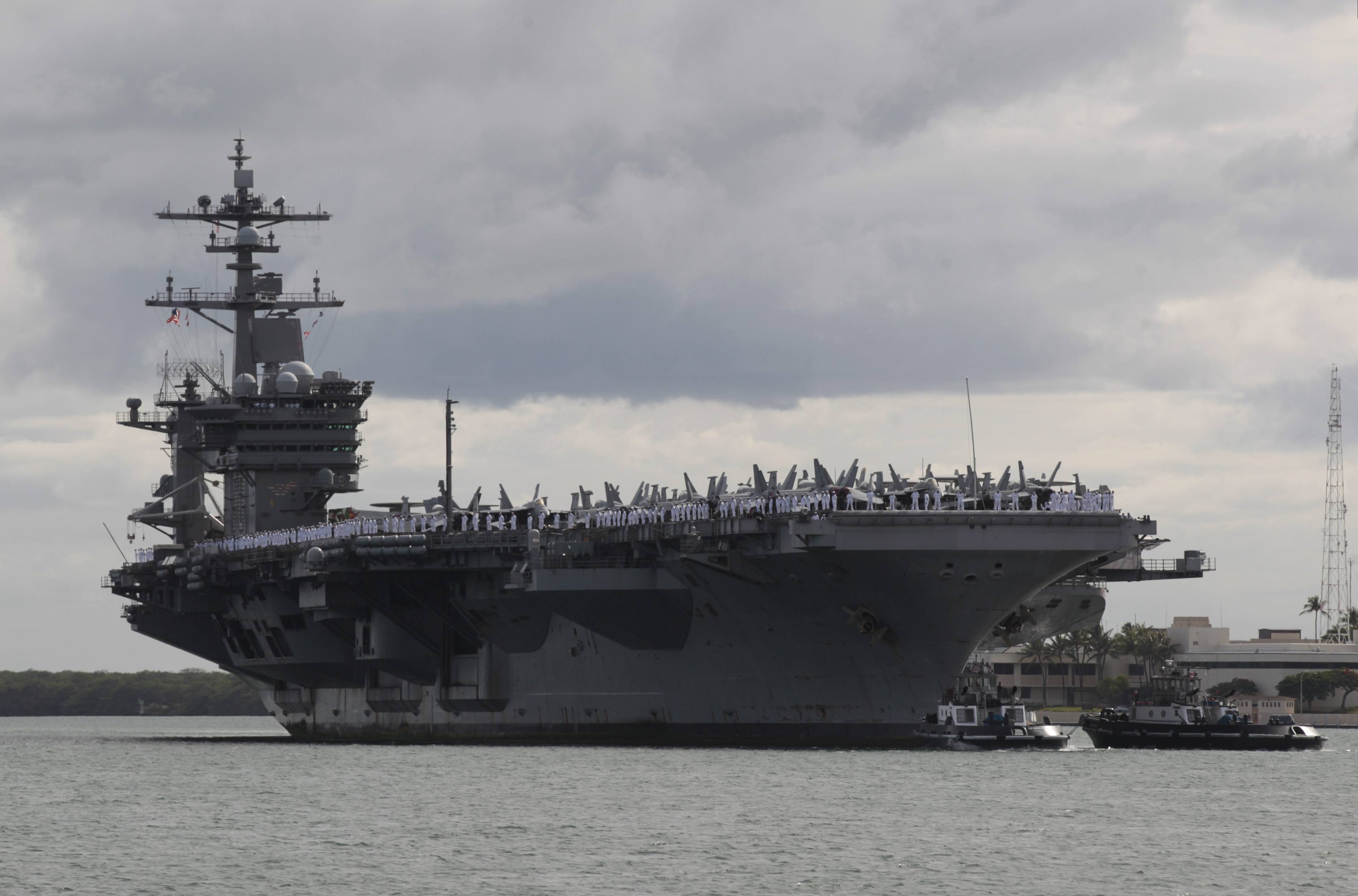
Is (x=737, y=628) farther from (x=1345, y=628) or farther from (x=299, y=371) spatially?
(x=1345, y=628)

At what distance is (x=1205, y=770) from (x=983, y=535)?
27.9 ft

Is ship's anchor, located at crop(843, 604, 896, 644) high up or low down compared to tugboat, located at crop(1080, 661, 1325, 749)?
up

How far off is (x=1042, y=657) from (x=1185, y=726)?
186ft

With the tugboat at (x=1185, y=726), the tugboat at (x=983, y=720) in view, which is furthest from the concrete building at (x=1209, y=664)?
the tugboat at (x=983, y=720)

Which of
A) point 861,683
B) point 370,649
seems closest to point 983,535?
point 861,683

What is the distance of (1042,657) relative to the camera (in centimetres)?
11012

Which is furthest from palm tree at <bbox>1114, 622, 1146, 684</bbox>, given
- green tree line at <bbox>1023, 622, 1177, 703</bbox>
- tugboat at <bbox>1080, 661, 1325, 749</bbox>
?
tugboat at <bbox>1080, 661, 1325, 749</bbox>

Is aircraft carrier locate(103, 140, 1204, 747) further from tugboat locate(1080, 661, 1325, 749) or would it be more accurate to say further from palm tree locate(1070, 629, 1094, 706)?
palm tree locate(1070, 629, 1094, 706)

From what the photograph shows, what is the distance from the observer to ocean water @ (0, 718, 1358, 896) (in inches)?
1124

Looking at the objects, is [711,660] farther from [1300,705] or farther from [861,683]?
[1300,705]

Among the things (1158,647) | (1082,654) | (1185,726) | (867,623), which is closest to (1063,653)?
(1082,654)

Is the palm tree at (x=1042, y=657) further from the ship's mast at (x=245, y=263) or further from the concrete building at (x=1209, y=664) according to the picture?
the ship's mast at (x=245, y=263)

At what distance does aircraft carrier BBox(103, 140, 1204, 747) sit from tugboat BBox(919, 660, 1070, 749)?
0.49m

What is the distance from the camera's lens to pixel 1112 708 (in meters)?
55.6
